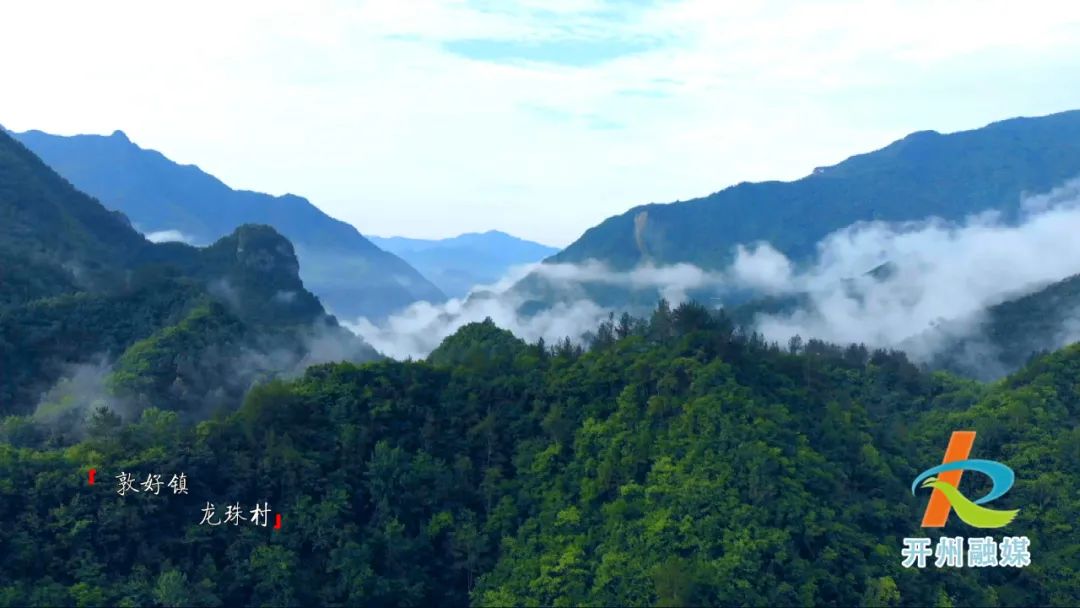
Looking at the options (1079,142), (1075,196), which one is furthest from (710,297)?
(1079,142)

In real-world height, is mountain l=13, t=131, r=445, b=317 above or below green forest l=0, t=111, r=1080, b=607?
above

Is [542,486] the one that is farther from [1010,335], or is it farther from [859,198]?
[859,198]

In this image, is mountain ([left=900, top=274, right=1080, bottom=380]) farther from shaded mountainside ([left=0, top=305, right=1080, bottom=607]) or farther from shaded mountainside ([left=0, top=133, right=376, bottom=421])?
shaded mountainside ([left=0, top=133, right=376, bottom=421])

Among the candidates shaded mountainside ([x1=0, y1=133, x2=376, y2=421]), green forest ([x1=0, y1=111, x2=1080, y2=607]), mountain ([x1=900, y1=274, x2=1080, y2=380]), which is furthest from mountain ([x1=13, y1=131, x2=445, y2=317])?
green forest ([x1=0, y1=111, x2=1080, y2=607])

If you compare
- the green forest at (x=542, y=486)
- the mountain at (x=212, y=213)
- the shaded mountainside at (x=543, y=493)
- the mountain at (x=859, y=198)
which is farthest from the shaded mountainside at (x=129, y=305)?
the mountain at (x=859, y=198)

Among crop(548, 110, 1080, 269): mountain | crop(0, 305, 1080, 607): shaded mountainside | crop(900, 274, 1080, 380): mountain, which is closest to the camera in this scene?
crop(0, 305, 1080, 607): shaded mountainside

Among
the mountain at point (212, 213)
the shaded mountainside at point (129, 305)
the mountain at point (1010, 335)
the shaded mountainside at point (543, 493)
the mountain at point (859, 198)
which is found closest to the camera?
the shaded mountainside at point (543, 493)

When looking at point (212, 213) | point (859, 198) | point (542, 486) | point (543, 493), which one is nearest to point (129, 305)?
point (542, 486)

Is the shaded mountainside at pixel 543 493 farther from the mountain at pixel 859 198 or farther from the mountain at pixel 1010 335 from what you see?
the mountain at pixel 859 198

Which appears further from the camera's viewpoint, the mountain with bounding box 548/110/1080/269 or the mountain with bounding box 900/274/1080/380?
the mountain with bounding box 548/110/1080/269
